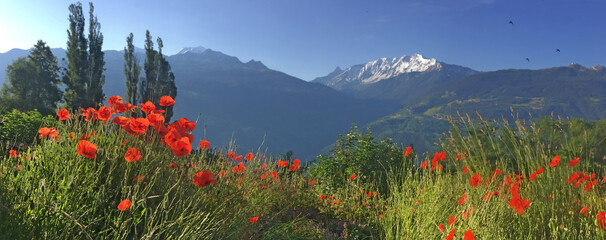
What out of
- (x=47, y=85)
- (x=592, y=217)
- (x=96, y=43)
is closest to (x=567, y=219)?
(x=592, y=217)

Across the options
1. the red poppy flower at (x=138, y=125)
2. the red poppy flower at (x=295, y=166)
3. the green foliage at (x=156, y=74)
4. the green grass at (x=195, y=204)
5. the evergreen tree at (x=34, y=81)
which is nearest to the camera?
the green grass at (x=195, y=204)

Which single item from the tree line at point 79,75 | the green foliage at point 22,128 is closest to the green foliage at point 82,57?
the tree line at point 79,75

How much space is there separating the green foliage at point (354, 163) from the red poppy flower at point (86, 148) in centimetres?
390

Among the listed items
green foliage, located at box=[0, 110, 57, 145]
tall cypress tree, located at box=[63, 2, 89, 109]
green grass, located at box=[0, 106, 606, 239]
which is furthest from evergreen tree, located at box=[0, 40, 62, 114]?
green grass, located at box=[0, 106, 606, 239]

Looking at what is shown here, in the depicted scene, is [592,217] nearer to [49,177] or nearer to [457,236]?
[457,236]

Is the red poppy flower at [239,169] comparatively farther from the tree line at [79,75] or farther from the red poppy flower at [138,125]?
the tree line at [79,75]

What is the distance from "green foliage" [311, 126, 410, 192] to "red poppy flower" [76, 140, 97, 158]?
3.90 meters

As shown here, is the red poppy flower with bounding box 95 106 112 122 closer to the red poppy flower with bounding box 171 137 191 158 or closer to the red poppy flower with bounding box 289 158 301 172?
the red poppy flower with bounding box 171 137 191 158

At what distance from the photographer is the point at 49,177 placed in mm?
2074

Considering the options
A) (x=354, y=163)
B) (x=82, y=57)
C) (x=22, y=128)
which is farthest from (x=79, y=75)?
(x=354, y=163)

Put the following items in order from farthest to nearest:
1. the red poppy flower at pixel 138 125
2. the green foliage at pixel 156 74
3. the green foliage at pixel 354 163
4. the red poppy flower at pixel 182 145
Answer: the green foliage at pixel 156 74 → the green foliage at pixel 354 163 → the red poppy flower at pixel 138 125 → the red poppy flower at pixel 182 145

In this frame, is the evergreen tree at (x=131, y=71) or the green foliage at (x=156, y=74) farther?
the green foliage at (x=156, y=74)

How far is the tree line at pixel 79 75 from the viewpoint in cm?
2275

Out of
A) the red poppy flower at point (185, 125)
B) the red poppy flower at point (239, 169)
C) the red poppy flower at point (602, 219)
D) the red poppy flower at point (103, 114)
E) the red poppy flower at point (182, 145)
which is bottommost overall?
the red poppy flower at point (239, 169)
